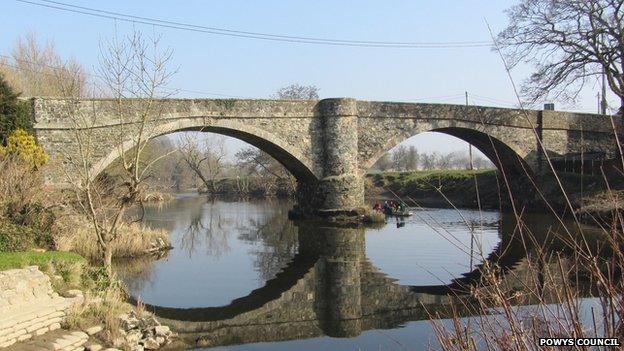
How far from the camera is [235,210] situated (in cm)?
3522

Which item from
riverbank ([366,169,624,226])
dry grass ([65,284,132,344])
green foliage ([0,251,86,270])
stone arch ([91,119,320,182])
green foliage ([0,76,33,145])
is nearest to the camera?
dry grass ([65,284,132,344])

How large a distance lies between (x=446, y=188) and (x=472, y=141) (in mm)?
7178

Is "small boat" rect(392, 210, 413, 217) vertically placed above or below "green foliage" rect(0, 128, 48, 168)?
below

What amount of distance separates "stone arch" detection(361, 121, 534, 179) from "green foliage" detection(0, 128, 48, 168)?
48.9ft

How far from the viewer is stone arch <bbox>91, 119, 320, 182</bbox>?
20.9 metres

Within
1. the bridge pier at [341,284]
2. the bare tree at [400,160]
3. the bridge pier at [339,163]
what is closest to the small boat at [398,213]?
the bridge pier at [339,163]

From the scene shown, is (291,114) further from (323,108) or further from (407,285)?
(407,285)

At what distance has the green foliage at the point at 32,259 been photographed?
8.46 meters

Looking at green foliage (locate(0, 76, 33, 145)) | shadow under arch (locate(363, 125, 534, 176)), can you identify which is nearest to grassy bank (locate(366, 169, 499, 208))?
shadow under arch (locate(363, 125, 534, 176))

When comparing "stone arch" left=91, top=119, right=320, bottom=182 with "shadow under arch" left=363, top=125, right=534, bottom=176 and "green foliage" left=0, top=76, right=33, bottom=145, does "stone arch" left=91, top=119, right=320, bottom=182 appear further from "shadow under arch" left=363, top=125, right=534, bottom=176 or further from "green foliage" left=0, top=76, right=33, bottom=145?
"green foliage" left=0, top=76, right=33, bottom=145

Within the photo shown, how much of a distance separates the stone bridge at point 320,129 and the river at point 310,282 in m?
3.79

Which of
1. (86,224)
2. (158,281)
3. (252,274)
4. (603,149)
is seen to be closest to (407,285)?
(252,274)

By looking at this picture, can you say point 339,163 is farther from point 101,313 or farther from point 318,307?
point 101,313

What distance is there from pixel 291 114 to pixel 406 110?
6.13 m
